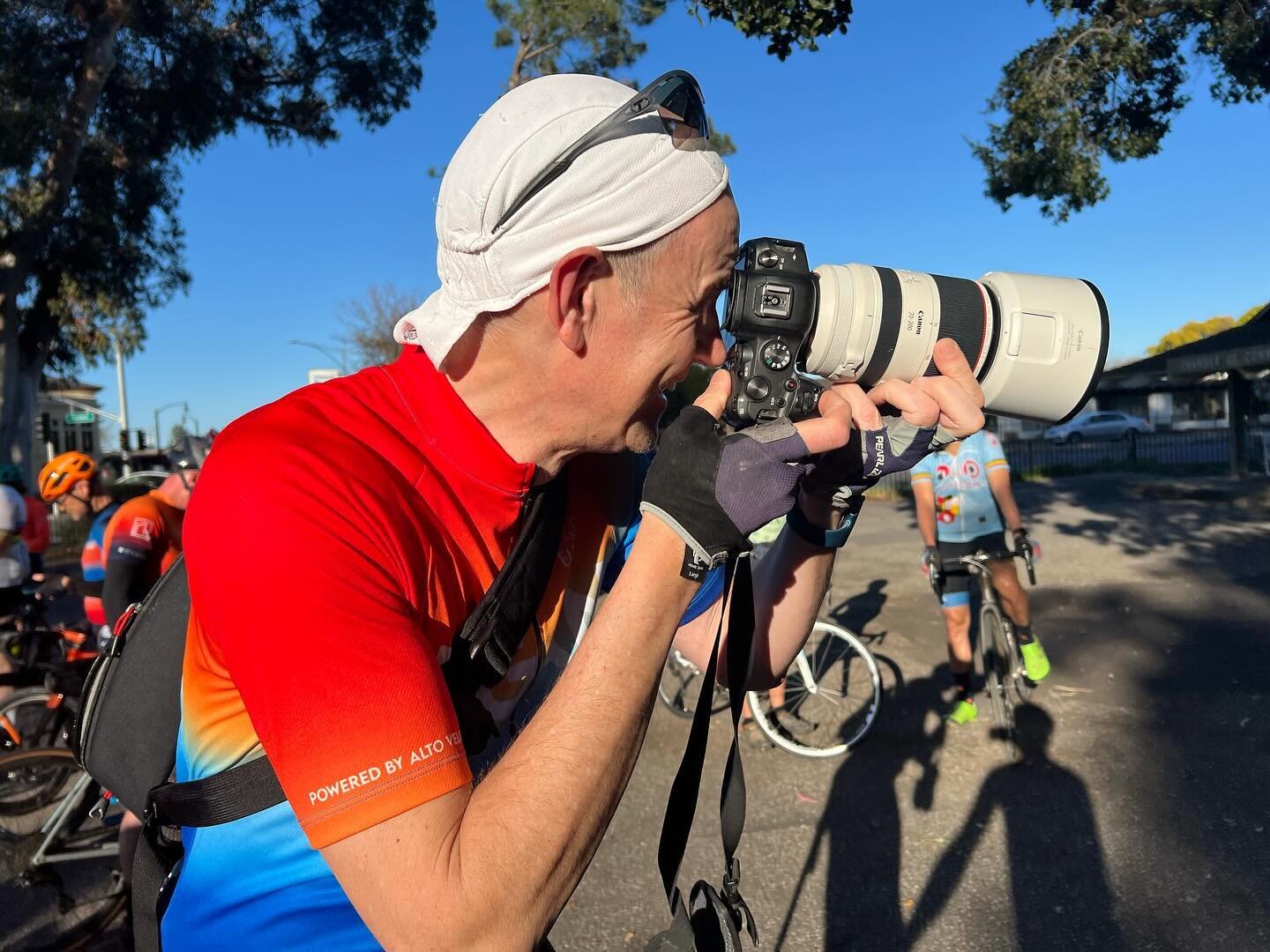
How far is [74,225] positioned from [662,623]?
16.2 m

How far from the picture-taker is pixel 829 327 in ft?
5.03

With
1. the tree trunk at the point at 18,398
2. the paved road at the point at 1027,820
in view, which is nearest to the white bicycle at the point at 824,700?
the paved road at the point at 1027,820

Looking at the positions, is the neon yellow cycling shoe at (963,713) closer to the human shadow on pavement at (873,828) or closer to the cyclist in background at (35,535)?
the human shadow on pavement at (873,828)

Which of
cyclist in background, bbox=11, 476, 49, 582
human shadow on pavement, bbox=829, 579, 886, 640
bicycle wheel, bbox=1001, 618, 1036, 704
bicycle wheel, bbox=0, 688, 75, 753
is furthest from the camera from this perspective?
human shadow on pavement, bbox=829, 579, 886, 640

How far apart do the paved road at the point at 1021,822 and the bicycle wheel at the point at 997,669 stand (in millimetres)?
170

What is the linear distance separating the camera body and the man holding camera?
0.06 metres

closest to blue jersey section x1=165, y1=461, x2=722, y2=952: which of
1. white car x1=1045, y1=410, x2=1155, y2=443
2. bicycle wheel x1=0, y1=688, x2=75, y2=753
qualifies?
bicycle wheel x1=0, y1=688, x2=75, y2=753

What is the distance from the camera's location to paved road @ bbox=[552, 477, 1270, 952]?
3.23 meters

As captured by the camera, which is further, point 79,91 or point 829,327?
point 79,91

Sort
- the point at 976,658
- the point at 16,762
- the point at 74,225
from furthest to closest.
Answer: the point at 74,225
the point at 976,658
the point at 16,762

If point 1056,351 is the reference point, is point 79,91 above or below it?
above

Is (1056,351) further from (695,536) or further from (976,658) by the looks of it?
(976,658)

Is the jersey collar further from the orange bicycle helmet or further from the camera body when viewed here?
the orange bicycle helmet

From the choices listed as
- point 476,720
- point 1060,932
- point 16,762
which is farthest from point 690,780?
point 16,762
